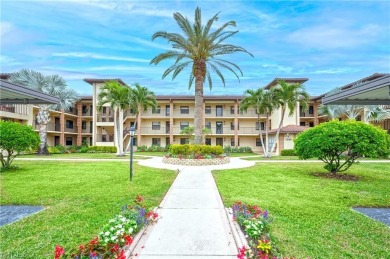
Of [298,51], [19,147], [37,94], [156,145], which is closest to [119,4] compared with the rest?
[37,94]

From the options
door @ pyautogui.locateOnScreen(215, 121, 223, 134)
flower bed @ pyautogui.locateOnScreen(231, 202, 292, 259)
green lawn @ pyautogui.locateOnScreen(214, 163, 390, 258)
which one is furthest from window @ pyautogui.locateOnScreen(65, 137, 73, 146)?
flower bed @ pyautogui.locateOnScreen(231, 202, 292, 259)

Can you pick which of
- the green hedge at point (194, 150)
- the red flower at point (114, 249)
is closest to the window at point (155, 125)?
the green hedge at point (194, 150)

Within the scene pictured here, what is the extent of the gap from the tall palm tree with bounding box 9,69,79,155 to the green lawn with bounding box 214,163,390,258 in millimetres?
27820

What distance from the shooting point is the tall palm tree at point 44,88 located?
29875 mm

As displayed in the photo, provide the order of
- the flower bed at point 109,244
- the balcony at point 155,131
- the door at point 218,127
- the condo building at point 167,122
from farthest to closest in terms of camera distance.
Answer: the door at point 218,127
the balcony at point 155,131
the condo building at point 167,122
the flower bed at point 109,244

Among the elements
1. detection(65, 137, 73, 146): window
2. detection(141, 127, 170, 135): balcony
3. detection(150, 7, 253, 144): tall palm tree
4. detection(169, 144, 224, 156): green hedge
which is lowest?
detection(169, 144, 224, 156): green hedge

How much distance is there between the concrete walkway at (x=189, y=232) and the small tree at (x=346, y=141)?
7.49 metres

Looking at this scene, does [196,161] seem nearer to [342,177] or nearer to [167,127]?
[342,177]

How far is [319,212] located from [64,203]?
7.71 meters

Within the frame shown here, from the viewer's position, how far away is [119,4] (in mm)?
11562

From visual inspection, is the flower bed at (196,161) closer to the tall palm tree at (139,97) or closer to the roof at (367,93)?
the roof at (367,93)

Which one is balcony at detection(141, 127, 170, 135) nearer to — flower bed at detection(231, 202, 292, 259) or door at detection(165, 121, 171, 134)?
door at detection(165, 121, 171, 134)

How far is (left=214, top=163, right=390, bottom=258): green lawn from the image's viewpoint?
4609mm

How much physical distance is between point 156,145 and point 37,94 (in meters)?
31.6
